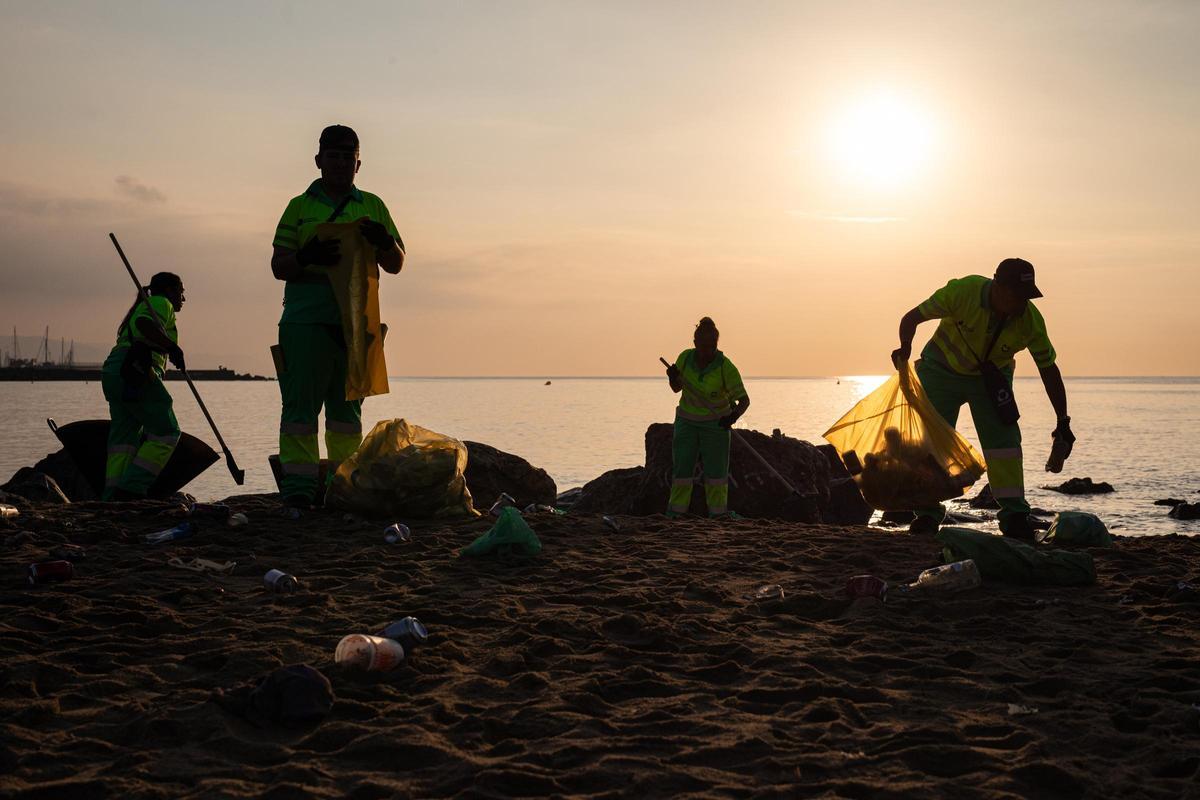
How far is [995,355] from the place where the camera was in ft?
21.9

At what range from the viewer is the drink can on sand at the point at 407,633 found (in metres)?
3.76

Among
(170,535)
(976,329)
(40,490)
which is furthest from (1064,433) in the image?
(40,490)

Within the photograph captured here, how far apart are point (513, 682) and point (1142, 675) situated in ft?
7.84

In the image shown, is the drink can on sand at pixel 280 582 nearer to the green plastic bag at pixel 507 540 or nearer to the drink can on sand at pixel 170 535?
the green plastic bag at pixel 507 540

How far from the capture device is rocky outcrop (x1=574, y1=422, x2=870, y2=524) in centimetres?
1208

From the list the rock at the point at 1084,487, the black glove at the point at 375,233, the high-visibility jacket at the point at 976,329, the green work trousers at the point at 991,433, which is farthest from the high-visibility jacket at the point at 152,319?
the rock at the point at 1084,487

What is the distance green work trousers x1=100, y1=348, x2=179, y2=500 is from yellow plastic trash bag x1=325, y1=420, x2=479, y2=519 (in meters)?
2.29

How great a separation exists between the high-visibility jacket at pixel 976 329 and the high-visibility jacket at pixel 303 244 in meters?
4.21

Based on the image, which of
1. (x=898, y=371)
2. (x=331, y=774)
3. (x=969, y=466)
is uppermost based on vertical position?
(x=898, y=371)

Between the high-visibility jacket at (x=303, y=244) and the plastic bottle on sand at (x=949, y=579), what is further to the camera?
the high-visibility jacket at (x=303, y=244)

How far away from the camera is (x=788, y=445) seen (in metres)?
13.1

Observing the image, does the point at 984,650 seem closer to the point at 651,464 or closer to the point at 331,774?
the point at 331,774

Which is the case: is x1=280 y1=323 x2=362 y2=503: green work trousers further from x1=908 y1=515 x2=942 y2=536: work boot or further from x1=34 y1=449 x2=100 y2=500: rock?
x1=34 y1=449 x2=100 y2=500: rock

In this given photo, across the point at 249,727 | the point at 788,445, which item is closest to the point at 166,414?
the point at 249,727
